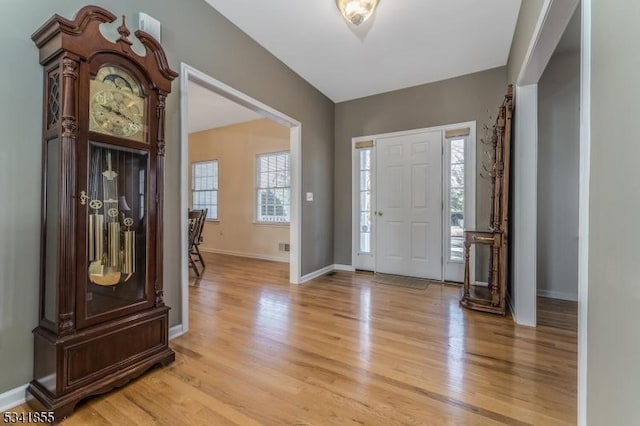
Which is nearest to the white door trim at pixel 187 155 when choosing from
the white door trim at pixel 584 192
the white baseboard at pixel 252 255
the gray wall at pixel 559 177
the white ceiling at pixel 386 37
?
the white ceiling at pixel 386 37

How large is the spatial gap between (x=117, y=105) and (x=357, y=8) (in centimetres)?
190

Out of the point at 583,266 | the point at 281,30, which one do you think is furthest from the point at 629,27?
the point at 281,30

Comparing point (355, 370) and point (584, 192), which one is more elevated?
point (584, 192)

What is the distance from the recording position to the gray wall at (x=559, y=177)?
3217mm

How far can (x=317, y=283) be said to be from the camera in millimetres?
3904

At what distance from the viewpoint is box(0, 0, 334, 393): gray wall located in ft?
4.87

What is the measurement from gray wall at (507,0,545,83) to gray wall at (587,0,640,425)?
117 cm

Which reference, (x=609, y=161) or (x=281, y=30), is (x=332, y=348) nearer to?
(x=609, y=161)

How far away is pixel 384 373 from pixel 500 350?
37.7 inches

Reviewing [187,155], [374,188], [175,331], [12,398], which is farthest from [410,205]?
[12,398]

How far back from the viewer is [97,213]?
1625 millimetres

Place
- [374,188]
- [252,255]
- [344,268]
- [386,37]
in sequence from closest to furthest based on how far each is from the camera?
[386,37], [374,188], [344,268], [252,255]

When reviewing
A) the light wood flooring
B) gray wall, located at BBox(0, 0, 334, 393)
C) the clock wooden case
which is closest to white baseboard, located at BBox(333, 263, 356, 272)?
gray wall, located at BBox(0, 0, 334, 393)

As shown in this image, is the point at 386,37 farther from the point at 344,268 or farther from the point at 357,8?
the point at 344,268
